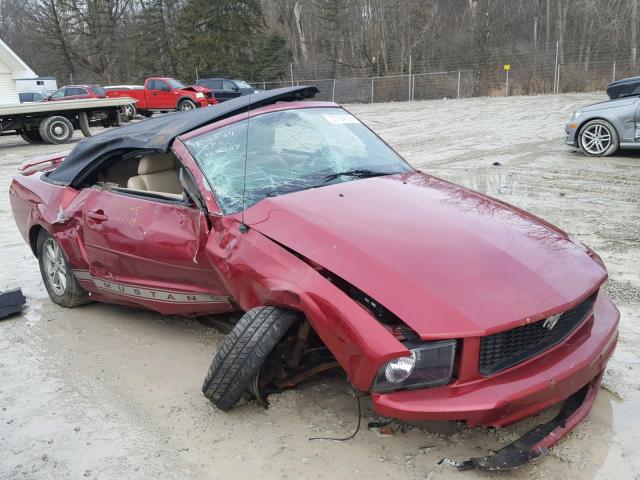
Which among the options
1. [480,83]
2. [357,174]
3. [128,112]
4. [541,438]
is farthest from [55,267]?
[480,83]

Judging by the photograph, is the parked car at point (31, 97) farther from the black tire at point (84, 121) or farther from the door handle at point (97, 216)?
the door handle at point (97, 216)

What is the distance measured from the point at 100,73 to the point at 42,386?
166ft

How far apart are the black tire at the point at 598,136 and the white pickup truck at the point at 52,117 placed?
15087 mm

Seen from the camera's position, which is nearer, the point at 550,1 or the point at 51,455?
the point at 51,455

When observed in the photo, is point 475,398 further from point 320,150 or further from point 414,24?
point 414,24

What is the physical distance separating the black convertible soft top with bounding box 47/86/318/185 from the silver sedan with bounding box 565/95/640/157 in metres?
7.22

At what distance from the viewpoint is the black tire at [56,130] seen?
1812 cm

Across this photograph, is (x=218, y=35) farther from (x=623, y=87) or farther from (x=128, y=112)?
(x=623, y=87)

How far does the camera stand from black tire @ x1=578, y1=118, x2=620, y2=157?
993cm

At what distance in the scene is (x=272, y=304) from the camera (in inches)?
111

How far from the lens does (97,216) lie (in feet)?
13.7

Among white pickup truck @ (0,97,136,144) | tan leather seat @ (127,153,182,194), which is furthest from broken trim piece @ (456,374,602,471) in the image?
white pickup truck @ (0,97,136,144)

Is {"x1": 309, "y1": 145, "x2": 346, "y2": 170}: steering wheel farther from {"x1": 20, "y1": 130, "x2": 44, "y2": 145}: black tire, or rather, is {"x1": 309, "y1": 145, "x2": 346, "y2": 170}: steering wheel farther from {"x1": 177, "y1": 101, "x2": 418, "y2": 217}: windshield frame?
{"x1": 20, "y1": 130, "x2": 44, "y2": 145}: black tire

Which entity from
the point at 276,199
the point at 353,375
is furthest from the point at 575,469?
the point at 276,199
